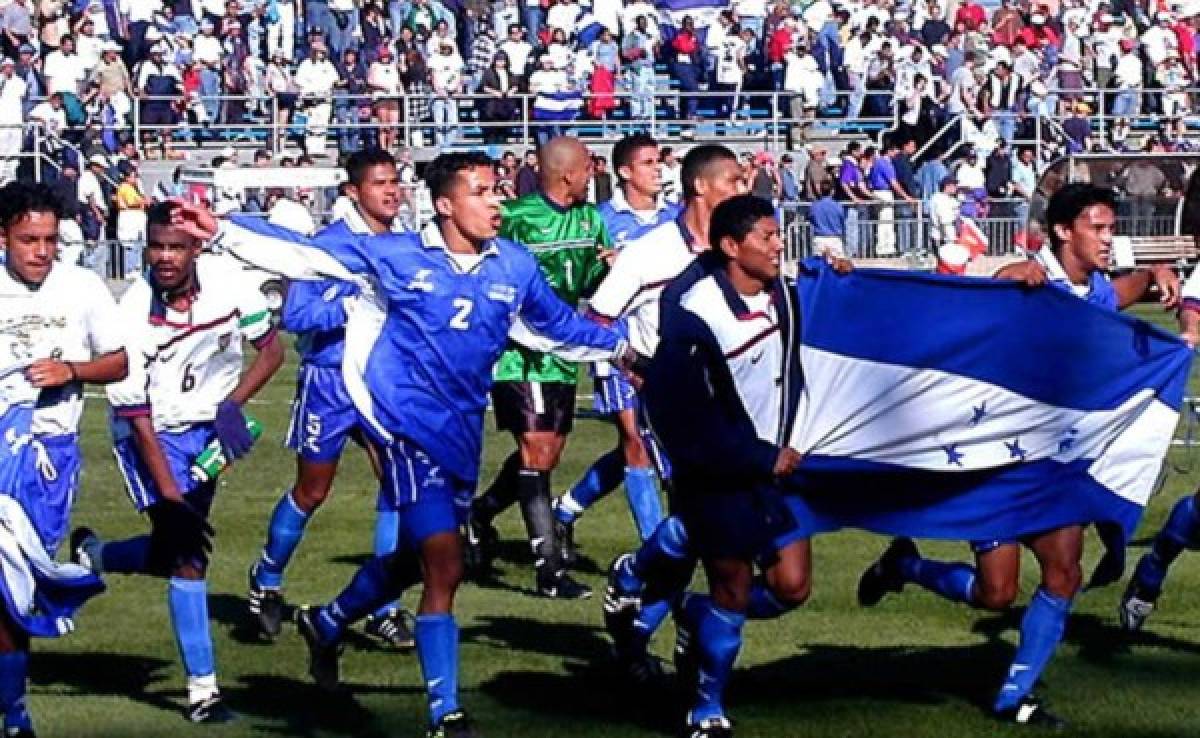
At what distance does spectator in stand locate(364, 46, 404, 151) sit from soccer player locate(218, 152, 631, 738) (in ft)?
89.4

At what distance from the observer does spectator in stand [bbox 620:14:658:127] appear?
38.8m

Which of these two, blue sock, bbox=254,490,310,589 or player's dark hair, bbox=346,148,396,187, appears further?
player's dark hair, bbox=346,148,396,187

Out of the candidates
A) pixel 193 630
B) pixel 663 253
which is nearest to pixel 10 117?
pixel 663 253

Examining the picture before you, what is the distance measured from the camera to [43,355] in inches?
380

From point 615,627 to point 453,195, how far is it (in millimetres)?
1998

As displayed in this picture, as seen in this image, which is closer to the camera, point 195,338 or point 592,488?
point 195,338

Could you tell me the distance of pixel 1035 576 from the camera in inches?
519

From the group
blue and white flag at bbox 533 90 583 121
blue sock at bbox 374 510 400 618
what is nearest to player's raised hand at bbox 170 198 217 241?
blue sock at bbox 374 510 400 618

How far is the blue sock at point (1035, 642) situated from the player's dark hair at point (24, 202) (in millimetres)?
3952

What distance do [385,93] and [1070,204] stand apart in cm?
2775

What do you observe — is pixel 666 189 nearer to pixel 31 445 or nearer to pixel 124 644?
pixel 124 644

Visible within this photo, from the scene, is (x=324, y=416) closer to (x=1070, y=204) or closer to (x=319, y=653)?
(x=319, y=653)

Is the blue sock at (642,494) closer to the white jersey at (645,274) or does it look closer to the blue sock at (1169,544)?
the white jersey at (645,274)

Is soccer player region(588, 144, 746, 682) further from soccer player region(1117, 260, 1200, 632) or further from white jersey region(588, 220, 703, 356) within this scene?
soccer player region(1117, 260, 1200, 632)
